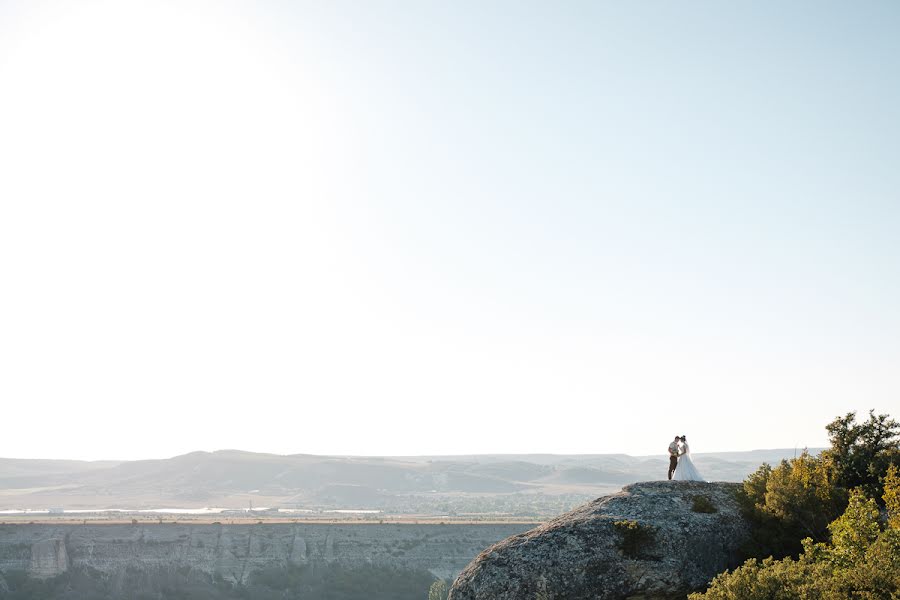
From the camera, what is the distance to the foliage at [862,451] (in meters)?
26.7

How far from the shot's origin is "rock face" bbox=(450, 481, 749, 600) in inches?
965

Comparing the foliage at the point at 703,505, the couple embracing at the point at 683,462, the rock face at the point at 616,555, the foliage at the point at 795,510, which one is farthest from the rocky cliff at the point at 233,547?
the foliage at the point at 795,510

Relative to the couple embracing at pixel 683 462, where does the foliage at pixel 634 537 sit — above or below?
below

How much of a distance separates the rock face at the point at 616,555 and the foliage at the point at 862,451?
3.82m

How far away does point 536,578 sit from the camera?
80.4 ft

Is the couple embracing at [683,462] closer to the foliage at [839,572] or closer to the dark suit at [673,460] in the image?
the dark suit at [673,460]

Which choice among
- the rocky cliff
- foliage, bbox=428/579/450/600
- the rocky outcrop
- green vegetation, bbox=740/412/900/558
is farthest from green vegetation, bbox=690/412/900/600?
the rocky outcrop

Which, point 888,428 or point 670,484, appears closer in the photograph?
point 888,428

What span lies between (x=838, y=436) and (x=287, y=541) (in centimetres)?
10588

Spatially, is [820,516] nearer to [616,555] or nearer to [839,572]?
[616,555]

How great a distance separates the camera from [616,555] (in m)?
25.2

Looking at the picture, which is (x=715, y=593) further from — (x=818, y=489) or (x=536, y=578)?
(x=818, y=489)

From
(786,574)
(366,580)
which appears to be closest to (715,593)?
(786,574)

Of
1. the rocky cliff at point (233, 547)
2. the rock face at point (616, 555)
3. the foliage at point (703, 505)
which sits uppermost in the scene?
the foliage at point (703, 505)
